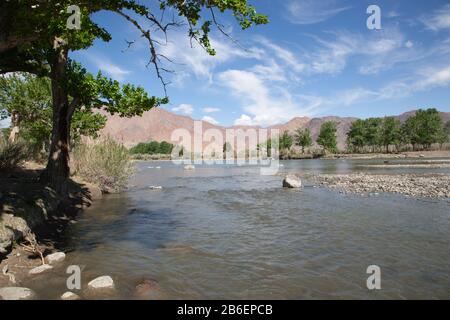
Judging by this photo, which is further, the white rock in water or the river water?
the river water

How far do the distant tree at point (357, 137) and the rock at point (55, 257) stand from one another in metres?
116

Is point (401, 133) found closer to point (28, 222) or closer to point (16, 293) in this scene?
point (28, 222)

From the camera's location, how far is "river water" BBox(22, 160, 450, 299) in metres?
7.25

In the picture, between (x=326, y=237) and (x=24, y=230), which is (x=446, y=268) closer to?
(x=326, y=237)

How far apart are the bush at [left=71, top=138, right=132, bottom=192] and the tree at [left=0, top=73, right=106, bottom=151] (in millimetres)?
8900

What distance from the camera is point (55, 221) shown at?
13.0 metres

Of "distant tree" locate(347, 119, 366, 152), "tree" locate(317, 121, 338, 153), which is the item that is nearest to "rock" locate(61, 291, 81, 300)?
"tree" locate(317, 121, 338, 153)

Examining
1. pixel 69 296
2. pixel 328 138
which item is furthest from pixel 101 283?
pixel 328 138

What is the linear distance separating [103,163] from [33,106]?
15.3 m

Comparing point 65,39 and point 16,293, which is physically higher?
point 65,39

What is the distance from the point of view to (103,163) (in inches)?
915

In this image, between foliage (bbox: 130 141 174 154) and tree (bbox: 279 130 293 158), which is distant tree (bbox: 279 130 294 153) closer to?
tree (bbox: 279 130 293 158)

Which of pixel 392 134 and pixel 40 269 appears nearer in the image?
pixel 40 269
